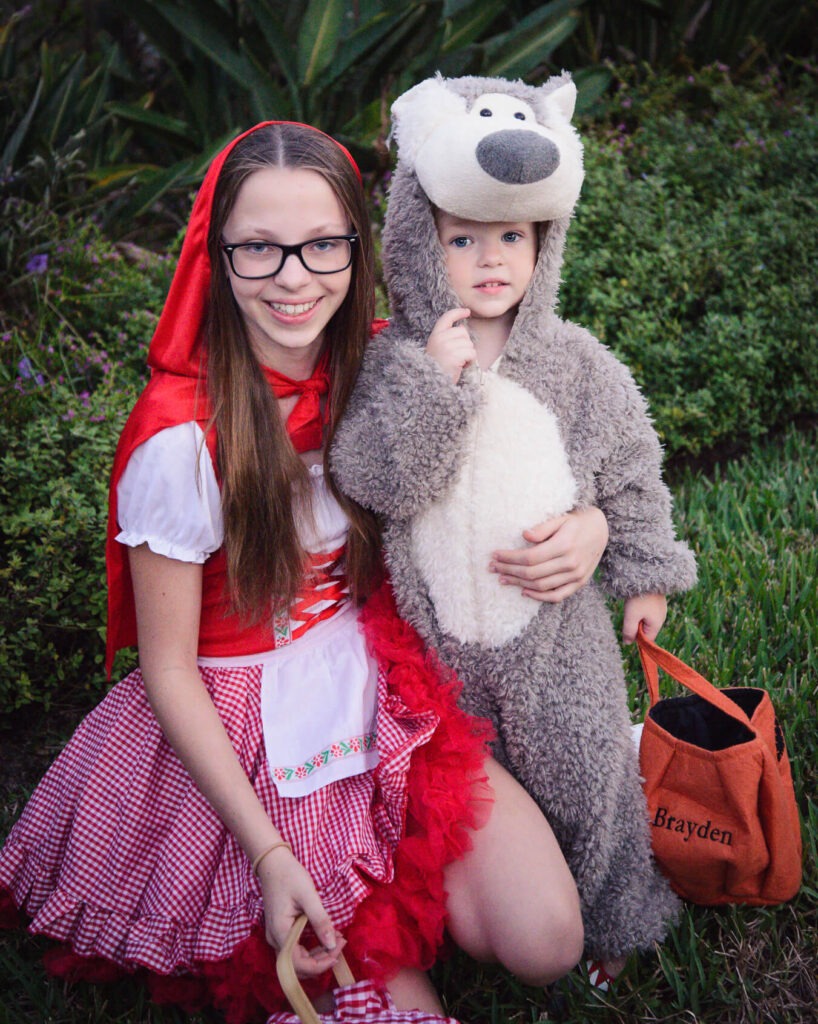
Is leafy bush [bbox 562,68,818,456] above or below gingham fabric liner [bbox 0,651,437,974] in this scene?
above

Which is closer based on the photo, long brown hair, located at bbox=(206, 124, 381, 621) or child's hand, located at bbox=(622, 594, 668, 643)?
long brown hair, located at bbox=(206, 124, 381, 621)

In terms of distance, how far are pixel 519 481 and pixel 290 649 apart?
48cm

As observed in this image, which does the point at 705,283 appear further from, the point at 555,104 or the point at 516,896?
the point at 516,896

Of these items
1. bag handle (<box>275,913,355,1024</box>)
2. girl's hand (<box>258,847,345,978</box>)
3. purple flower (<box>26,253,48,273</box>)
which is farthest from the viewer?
purple flower (<box>26,253,48,273</box>)

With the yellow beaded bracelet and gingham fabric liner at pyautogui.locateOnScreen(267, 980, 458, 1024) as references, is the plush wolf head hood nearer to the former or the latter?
the yellow beaded bracelet

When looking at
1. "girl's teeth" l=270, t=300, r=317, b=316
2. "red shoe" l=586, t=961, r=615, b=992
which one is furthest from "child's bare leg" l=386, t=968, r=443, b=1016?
"girl's teeth" l=270, t=300, r=317, b=316

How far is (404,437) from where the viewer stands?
4.80 feet

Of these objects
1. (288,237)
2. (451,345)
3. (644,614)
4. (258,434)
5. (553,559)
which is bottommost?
(644,614)

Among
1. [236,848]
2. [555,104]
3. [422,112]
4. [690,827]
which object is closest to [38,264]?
[422,112]

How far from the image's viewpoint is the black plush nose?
4.58ft

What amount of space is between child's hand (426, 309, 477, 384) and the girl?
0.69ft

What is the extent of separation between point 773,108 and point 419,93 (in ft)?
11.0

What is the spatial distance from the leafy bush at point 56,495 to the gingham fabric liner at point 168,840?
0.58m

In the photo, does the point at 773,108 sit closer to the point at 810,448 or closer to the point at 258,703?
the point at 810,448
